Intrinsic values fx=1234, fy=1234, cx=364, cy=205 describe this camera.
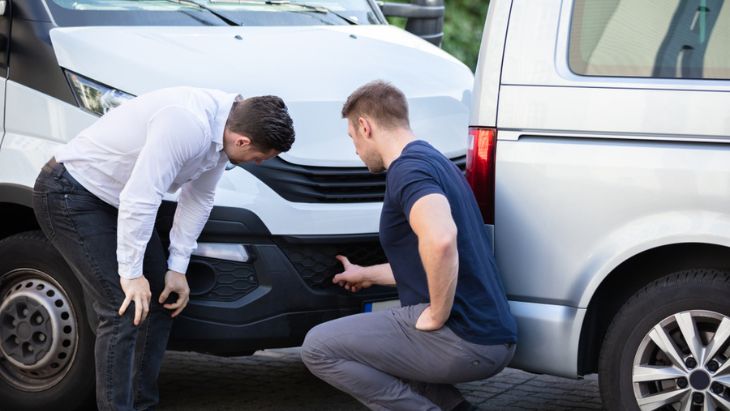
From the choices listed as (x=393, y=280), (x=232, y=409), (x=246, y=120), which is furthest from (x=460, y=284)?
(x=232, y=409)

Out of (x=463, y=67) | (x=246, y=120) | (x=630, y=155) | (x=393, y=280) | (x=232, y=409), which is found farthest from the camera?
(x=463, y=67)

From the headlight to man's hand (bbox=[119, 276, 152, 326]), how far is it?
2.39ft

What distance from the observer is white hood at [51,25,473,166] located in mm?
4742

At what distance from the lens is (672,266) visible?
4.18m

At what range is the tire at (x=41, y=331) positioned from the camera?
187 inches

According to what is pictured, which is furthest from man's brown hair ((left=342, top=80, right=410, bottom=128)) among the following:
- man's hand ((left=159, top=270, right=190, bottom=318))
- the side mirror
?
the side mirror

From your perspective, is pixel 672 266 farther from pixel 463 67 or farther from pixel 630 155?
pixel 463 67

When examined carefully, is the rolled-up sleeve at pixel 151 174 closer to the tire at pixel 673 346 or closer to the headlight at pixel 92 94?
the headlight at pixel 92 94

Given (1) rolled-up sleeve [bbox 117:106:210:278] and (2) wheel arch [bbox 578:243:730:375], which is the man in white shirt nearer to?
(1) rolled-up sleeve [bbox 117:106:210:278]

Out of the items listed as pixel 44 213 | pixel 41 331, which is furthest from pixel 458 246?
pixel 41 331

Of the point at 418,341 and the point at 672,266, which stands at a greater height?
the point at 672,266

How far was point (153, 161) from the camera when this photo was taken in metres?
4.21

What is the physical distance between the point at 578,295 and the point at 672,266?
329 mm

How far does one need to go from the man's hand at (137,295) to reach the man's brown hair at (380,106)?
939 millimetres
